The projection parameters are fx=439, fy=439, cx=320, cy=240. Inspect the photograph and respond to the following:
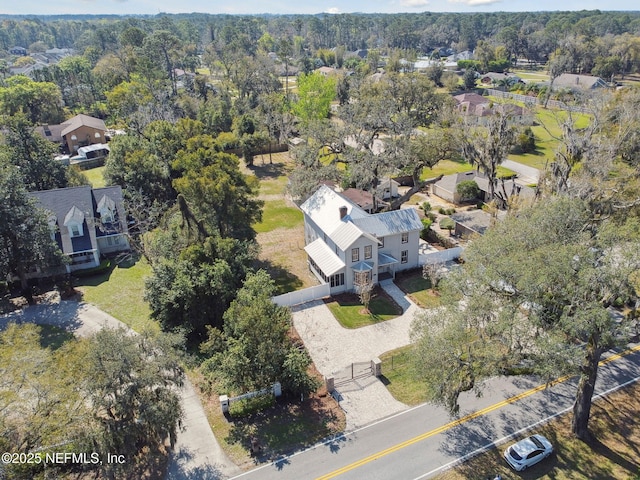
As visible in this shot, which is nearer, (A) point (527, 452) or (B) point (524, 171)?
(A) point (527, 452)

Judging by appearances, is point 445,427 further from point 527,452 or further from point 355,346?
point 355,346

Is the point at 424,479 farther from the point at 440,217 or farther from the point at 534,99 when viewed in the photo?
the point at 534,99

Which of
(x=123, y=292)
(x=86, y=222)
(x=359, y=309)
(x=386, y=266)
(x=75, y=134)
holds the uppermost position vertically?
(x=75, y=134)

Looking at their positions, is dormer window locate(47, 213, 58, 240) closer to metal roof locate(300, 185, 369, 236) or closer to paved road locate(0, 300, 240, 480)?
paved road locate(0, 300, 240, 480)

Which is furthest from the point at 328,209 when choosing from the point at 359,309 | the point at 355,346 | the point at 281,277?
the point at 355,346

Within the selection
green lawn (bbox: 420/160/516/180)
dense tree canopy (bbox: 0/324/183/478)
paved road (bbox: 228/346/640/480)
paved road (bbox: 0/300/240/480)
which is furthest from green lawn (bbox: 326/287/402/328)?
green lawn (bbox: 420/160/516/180)

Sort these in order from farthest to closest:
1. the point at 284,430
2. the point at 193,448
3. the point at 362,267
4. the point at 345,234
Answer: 1. the point at 345,234
2. the point at 362,267
3. the point at 284,430
4. the point at 193,448
